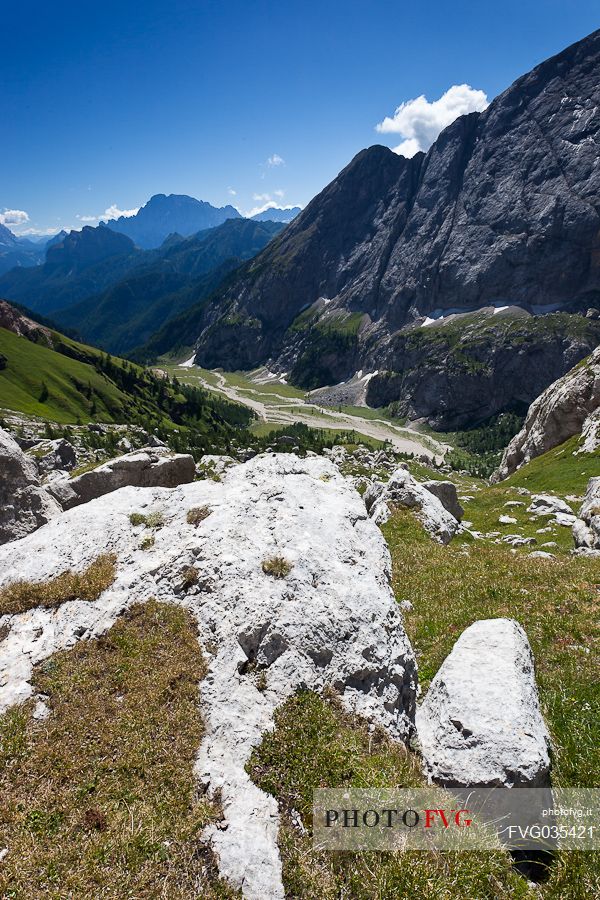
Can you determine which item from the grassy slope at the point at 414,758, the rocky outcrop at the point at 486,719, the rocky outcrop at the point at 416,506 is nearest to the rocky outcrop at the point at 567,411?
the rocky outcrop at the point at 416,506

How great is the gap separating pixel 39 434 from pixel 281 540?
444 ft

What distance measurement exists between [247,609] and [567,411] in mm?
81431

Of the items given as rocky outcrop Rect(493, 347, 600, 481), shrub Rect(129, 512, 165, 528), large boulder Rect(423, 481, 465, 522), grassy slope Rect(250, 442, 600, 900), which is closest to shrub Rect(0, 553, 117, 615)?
shrub Rect(129, 512, 165, 528)

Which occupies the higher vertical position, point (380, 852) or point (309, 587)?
point (309, 587)

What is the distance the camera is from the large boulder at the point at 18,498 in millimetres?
22464

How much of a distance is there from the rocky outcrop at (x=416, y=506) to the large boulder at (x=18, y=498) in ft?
67.2

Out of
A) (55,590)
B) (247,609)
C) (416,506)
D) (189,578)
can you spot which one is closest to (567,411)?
(416,506)

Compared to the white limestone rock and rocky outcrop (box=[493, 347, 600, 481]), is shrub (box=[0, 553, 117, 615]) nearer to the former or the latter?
the white limestone rock

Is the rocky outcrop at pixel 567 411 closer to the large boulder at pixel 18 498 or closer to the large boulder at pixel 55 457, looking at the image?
the large boulder at pixel 18 498

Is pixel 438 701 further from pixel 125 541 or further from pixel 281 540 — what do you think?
pixel 125 541

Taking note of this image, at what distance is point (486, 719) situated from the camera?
931 cm

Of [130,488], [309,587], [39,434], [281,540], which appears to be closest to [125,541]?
[130,488]

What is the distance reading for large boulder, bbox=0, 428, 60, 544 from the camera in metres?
22.5

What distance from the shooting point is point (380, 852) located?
272 inches
